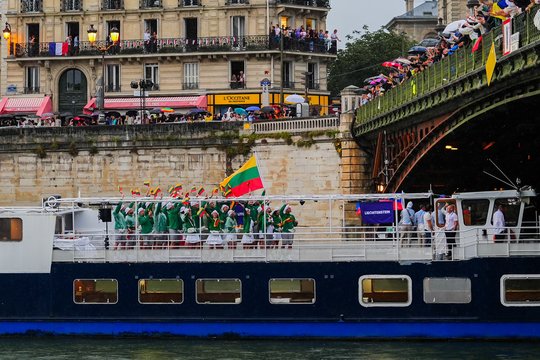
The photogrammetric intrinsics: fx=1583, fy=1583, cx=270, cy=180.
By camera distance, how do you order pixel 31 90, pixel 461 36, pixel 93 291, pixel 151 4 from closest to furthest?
pixel 93 291 → pixel 461 36 → pixel 151 4 → pixel 31 90

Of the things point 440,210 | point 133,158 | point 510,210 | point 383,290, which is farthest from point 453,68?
point 133,158

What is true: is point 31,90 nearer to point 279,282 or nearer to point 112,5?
point 112,5

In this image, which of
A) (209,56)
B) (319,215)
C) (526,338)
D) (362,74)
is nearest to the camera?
(526,338)

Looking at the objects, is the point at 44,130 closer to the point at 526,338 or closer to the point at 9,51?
the point at 9,51

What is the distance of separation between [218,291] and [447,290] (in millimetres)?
6196

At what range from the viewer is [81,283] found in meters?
43.5

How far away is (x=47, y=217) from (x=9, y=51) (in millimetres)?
48167

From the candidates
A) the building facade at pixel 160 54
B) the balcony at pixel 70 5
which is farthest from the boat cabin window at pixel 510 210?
the balcony at pixel 70 5

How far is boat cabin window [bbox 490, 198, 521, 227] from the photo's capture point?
1640 inches

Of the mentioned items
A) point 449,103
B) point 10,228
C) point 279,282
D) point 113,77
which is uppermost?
point 113,77

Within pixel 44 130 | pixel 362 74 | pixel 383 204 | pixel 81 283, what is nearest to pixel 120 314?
pixel 81 283

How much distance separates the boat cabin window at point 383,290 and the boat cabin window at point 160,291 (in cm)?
503

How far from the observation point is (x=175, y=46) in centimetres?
8788

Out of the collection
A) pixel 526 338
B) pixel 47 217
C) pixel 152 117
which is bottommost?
pixel 526 338
